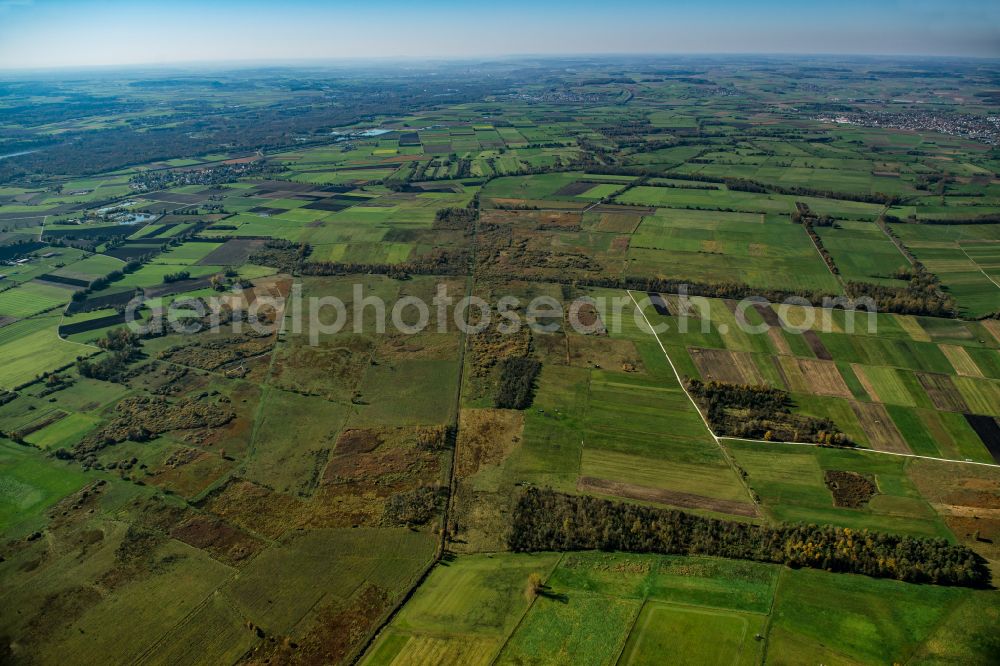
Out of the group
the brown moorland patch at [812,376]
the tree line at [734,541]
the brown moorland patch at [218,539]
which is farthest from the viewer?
the brown moorland patch at [812,376]

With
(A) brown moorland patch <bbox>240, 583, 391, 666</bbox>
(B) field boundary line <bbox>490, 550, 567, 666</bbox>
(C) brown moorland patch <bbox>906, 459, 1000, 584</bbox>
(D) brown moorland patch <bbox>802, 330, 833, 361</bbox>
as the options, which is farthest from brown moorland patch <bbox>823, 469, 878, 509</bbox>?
(A) brown moorland patch <bbox>240, 583, 391, 666</bbox>

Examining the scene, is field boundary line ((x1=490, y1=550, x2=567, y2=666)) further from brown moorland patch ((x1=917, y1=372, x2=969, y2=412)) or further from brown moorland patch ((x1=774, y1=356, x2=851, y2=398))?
brown moorland patch ((x1=917, y1=372, x2=969, y2=412))

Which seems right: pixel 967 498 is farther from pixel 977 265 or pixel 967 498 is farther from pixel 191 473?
pixel 191 473

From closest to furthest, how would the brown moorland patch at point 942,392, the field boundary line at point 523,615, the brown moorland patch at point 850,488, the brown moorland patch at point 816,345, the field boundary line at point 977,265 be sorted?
the field boundary line at point 523,615 → the brown moorland patch at point 850,488 → the brown moorland patch at point 942,392 → the brown moorland patch at point 816,345 → the field boundary line at point 977,265

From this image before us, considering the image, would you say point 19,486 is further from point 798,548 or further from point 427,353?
point 798,548

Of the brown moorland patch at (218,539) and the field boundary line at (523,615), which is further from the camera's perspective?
the brown moorland patch at (218,539)

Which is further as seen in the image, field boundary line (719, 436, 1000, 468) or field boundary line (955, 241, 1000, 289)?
field boundary line (955, 241, 1000, 289)

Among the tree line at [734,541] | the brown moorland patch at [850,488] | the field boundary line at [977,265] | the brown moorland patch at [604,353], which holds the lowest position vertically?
the tree line at [734,541]

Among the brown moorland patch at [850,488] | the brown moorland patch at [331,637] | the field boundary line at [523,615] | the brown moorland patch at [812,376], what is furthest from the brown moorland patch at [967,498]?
the brown moorland patch at [331,637]

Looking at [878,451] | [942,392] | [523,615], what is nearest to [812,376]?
[942,392]

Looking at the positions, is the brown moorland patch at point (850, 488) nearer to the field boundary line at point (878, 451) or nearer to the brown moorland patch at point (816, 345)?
the field boundary line at point (878, 451)

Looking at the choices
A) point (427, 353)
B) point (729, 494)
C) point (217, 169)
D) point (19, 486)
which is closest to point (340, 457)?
point (427, 353)

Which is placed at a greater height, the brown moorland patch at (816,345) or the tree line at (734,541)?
the brown moorland patch at (816,345)
